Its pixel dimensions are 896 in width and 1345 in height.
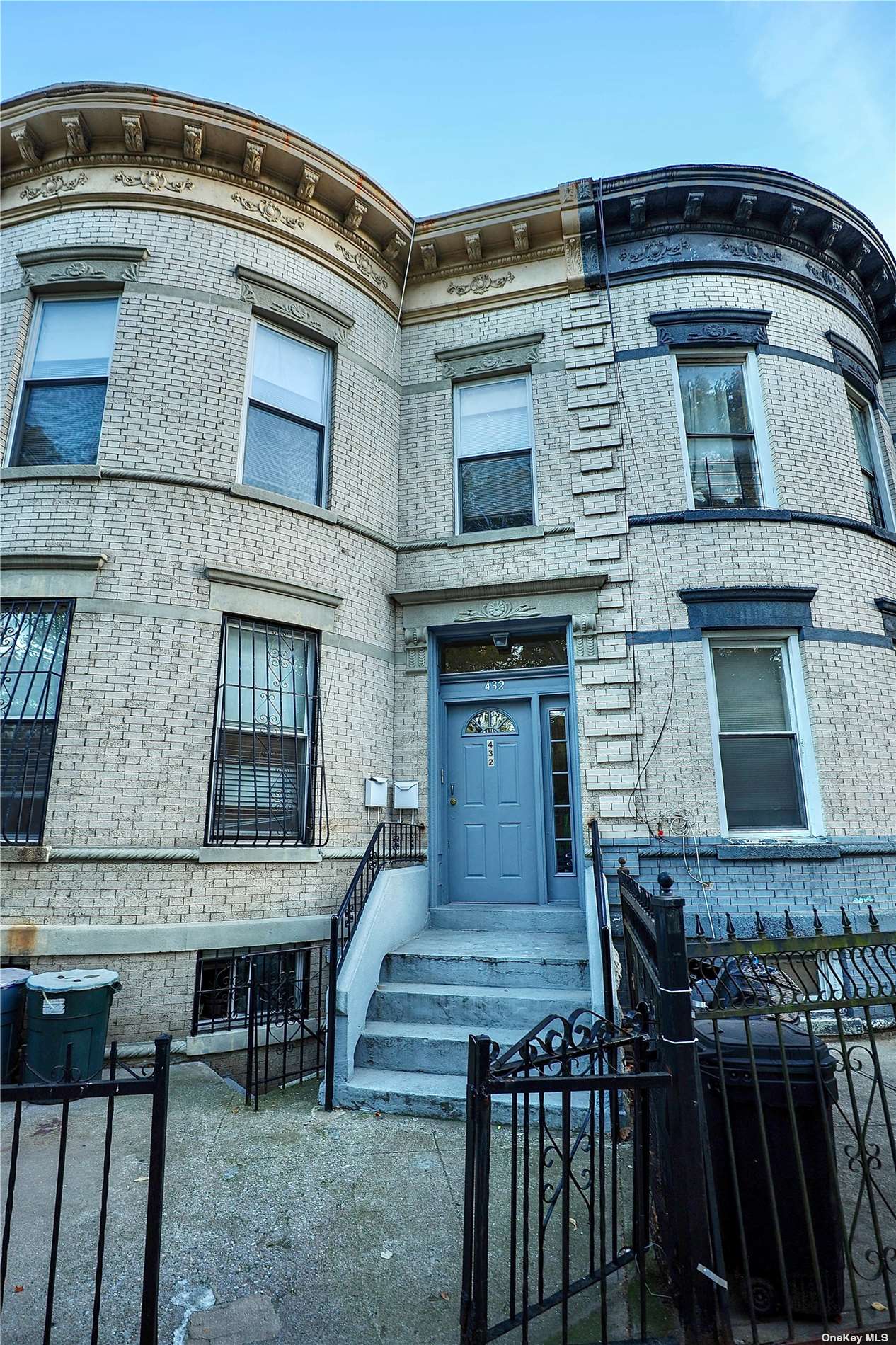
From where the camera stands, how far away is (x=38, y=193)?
805 cm

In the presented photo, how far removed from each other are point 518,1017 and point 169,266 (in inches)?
317

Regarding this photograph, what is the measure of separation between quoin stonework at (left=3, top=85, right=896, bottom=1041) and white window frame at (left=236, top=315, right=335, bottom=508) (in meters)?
0.06

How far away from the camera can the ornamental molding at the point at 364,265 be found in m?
9.01

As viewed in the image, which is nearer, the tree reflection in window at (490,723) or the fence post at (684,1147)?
the fence post at (684,1147)

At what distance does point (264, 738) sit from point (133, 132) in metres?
6.59

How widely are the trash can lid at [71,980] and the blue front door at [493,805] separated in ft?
11.9

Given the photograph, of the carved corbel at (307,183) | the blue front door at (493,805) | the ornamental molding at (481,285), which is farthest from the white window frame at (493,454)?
the carved corbel at (307,183)

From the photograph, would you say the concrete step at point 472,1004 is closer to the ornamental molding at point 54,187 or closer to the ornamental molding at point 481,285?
the ornamental molding at point 481,285

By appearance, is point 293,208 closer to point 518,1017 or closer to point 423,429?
point 423,429

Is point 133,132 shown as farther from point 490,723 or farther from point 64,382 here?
point 490,723

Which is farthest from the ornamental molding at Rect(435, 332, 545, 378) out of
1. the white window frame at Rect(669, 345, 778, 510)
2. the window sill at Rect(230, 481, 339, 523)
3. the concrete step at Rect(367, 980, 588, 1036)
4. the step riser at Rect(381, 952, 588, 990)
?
the concrete step at Rect(367, 980, 588, 1036)

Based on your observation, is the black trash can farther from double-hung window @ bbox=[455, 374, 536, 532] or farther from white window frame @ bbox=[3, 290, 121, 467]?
white window frame @ bbox=[3, 290, 121, 467]

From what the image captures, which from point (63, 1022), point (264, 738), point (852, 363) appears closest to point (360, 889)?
point (264, 738)

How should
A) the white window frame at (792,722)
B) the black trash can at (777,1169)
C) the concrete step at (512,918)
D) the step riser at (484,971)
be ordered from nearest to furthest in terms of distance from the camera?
the black trash can at (777,1169) < the step riser at (484,971) < the concrete step at (512,918) < the white window frame at (792,722)
